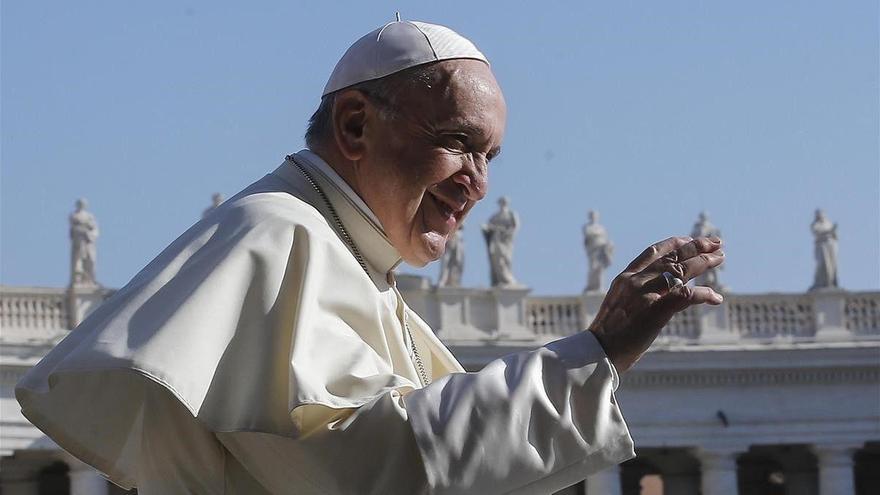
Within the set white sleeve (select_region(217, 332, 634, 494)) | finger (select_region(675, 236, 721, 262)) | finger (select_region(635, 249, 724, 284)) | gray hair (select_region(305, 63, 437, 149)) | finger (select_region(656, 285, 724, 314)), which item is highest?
gray hair (select_region(305, 63, 437, 149))

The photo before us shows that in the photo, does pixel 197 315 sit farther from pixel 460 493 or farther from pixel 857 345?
pixel 857 345

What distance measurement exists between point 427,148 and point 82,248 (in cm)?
3253

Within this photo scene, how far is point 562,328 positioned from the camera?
36.5m

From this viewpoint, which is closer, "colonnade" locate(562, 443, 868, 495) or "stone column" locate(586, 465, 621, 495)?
"colonnade" locate(562, 443, 868, 495)

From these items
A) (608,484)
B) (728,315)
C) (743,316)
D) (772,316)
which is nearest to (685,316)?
(728,315)

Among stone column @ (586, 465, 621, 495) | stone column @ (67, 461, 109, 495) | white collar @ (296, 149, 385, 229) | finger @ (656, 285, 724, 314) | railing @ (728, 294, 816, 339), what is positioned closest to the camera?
finger @ (656, 285, 724, 314)

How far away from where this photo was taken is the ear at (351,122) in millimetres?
3318

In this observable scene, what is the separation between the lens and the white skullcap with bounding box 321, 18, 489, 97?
3.32 metres

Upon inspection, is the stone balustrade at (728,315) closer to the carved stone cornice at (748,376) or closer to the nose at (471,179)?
the carved stone cornice at (748,376)

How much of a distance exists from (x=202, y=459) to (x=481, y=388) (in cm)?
43

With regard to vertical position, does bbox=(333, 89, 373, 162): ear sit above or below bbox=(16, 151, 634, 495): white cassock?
above

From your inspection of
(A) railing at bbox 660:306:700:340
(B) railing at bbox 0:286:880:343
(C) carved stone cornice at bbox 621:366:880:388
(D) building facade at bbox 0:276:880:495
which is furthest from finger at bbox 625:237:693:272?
(A) railing at bbox 660:306:700:340

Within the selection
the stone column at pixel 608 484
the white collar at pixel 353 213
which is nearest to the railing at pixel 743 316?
the stone column at pixel 608 484

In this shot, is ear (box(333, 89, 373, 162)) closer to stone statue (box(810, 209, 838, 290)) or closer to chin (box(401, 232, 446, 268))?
chin (box(401, 232, 446, 268))
